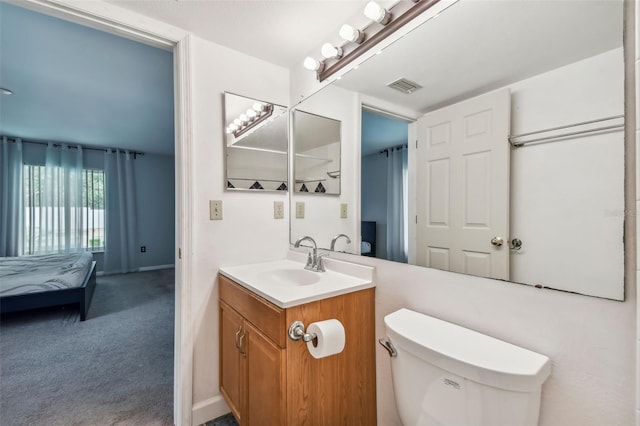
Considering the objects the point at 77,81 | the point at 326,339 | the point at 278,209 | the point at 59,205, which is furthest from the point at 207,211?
the point at 59,205

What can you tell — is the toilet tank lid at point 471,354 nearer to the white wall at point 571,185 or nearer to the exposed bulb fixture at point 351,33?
the white wall at point 571,185

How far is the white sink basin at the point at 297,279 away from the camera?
3.58 ft

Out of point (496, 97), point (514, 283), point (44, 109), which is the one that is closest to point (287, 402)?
point (514, 283)

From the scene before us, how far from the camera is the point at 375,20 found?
119cm

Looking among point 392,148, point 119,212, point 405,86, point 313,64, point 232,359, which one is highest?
point 313,64

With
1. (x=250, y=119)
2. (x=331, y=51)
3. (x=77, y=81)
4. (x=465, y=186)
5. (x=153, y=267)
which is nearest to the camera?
(x=465, y=186)

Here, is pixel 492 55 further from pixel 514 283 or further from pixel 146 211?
pixel 146 211

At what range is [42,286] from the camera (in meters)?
2.73

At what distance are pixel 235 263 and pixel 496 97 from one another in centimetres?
151

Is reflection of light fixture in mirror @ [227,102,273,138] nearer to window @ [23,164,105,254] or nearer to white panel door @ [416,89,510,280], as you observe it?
white panel door @ [416,89,510,280]

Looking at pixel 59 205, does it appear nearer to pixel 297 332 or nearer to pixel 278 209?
pixel 278 209

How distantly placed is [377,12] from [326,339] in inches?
52.1

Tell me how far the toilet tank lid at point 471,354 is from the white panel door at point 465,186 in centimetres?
20

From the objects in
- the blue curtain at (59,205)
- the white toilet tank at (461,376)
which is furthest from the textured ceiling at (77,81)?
the white toilet tank at (461,376)
